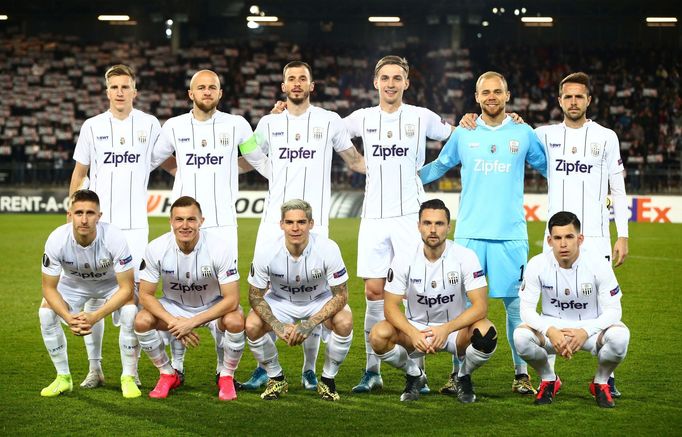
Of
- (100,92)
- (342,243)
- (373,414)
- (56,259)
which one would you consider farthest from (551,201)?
(100,92)

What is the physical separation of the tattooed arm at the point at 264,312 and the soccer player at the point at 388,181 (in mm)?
754

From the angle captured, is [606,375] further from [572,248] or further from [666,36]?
[666,36]

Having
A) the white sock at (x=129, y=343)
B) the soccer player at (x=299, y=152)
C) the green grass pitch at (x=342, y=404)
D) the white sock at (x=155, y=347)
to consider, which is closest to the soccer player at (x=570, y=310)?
the green grass pitch at (x=342, y=404)

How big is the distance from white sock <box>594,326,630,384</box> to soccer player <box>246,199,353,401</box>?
1540mm

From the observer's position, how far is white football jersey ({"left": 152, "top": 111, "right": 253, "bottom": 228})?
702 cm

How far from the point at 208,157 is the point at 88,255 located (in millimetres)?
1042

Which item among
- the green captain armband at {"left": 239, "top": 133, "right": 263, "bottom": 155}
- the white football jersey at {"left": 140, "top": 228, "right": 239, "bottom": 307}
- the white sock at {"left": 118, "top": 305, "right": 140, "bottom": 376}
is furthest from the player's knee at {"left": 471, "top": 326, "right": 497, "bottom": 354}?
the white sock at {"left": 118, "top": 305, "right": 140, "bottom": 376}

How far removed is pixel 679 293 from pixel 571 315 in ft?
18.6

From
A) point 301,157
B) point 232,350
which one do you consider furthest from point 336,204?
point 232,350

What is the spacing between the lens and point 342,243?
16.8 m

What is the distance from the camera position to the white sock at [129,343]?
6.64 meters

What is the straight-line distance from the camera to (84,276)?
22.1 ft

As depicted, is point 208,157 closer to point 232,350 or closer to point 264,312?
point 264,312

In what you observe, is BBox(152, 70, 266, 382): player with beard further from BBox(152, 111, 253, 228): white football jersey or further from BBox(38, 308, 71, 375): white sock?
BBox(38, 308, 71, 375): white sock
